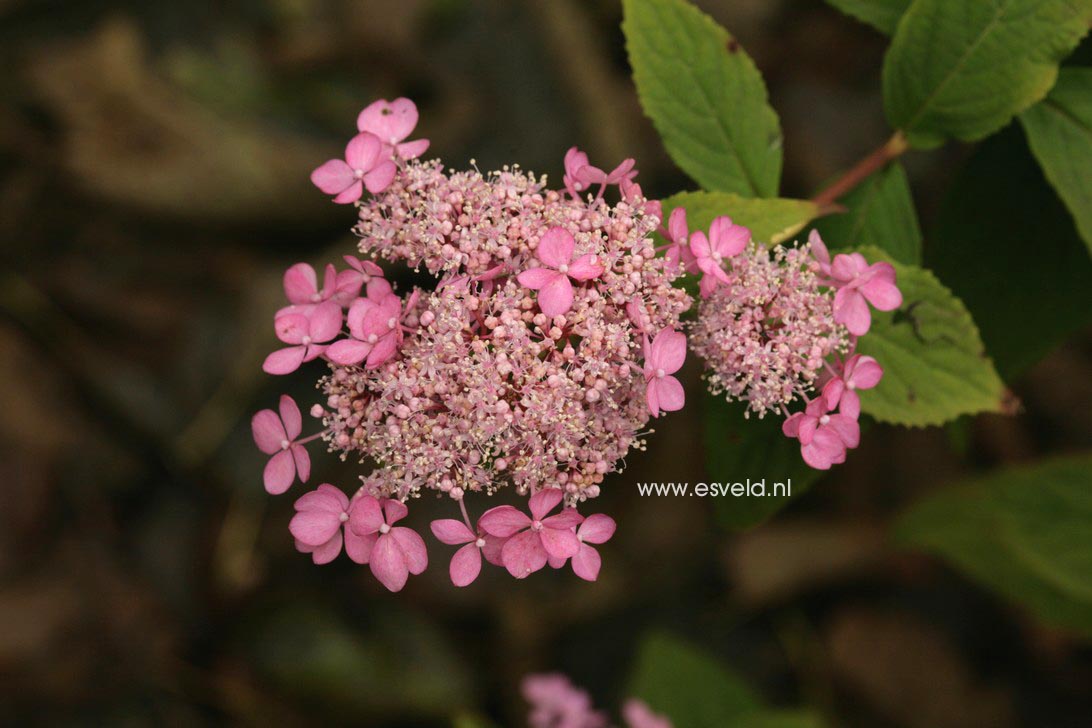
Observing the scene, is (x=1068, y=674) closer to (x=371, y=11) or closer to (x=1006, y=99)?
(x=1006, y=99)

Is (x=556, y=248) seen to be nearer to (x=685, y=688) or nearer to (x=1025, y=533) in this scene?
(x=1025, y=533)

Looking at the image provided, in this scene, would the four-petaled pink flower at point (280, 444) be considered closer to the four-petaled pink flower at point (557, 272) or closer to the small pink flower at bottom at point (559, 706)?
the four-petaled pink flower at point (557, 272)

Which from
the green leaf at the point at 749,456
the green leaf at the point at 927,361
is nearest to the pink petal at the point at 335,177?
the green leaf at the point at 749,456

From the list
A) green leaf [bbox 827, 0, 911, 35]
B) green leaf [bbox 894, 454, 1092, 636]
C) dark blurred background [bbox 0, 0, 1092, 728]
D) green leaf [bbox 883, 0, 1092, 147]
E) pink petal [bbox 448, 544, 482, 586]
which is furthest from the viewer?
dark blurred background [bbox 0, 0, 1092, 728]

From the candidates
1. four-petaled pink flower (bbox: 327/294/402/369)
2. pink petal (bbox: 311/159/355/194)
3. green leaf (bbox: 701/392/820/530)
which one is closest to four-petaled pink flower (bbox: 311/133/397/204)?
pink petal (bbox: 311/159/355/194)

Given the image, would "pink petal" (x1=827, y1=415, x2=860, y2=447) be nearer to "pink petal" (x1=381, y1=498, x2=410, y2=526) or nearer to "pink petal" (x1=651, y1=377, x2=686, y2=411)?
"pink petal" (x1=651, y1=377, x2=686, y2=411)

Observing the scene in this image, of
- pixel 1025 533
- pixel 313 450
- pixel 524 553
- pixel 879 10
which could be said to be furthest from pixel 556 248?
pixel 313 450

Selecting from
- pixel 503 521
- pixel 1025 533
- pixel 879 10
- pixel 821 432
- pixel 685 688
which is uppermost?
pixel 879 10
